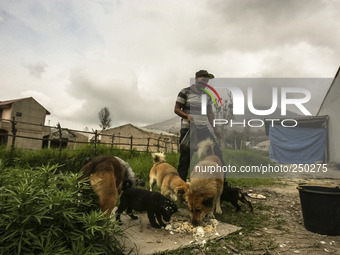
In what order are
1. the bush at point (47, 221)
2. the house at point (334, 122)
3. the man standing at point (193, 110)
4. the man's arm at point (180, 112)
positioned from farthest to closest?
the house at point (334, 122) < the man standing at point (193, 110) < the man's arm at point (180, 112) < the bush at point (47, 221)

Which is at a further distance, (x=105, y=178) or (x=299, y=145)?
(x=299, y=145)

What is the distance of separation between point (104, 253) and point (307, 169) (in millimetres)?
17037

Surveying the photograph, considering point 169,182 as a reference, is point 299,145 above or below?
above

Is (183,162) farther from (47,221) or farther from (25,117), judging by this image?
(25,117)

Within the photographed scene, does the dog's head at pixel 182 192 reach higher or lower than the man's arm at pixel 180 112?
lower

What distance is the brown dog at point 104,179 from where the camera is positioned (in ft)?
8.20

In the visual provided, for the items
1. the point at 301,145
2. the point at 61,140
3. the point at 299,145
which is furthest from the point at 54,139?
the point at 301,145

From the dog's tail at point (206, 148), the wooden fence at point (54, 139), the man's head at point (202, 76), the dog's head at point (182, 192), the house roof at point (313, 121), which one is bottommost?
the dog's head at point (182, 192)

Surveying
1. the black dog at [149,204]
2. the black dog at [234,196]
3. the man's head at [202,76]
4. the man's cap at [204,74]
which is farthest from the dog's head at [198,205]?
the man's cap at [204,74]

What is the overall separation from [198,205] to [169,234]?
2.18 ft

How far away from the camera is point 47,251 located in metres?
1.81

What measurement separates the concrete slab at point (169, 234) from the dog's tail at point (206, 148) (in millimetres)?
1468

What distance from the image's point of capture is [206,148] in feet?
16.3

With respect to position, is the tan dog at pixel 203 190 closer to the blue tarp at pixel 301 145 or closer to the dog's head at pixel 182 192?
the dog's head at pixel 182 192
